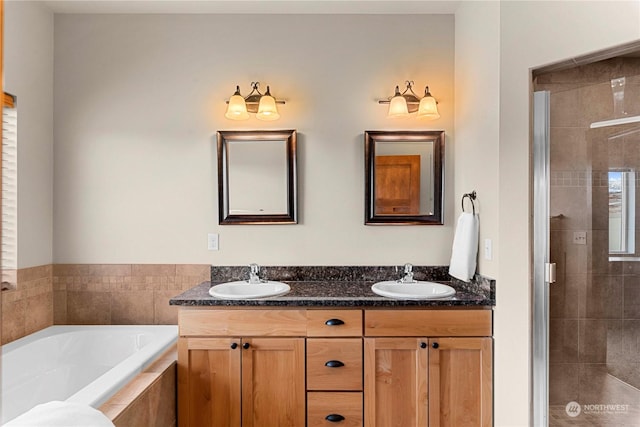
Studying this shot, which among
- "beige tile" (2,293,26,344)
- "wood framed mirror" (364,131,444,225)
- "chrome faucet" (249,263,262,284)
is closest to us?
"beige tile" (2,293,26,344)

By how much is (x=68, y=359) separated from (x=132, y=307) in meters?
0.45

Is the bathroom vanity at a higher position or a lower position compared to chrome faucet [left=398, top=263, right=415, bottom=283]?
lower

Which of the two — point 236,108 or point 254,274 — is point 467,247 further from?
point 236,108

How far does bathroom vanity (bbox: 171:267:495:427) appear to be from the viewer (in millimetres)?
2180

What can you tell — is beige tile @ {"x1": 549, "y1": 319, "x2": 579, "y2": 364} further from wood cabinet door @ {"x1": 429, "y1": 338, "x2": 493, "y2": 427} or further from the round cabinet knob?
the round cabinet knob

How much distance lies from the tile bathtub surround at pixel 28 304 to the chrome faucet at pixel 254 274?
133 centimetres

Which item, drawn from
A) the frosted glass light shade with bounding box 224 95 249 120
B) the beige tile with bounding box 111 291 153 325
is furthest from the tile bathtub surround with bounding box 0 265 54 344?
the frosted glass light shade with bounding box 224 95 249 120

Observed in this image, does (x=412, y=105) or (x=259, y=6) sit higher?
(x=259, y=6)

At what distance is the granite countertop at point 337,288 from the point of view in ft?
7.18

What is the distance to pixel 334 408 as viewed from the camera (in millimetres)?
2178

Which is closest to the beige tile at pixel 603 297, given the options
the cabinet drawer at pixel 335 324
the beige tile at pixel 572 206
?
the beige tile at pixel 572 206

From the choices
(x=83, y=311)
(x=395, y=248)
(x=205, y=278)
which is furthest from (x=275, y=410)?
(x=83, y=311)

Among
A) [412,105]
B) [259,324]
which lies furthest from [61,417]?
[412,105]

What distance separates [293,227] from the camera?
2.73 metres
